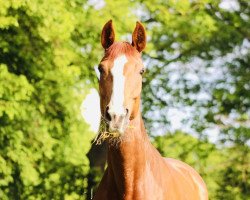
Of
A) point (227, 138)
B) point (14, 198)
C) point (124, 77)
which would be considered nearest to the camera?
point (124, 77)

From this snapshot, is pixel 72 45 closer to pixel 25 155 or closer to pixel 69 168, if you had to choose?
pixel 25 155

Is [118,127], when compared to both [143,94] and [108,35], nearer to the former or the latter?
[108,35]

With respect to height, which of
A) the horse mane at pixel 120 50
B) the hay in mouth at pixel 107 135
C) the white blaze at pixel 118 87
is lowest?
the hay in mouth at pixel 107 135

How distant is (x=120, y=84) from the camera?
5.24 m

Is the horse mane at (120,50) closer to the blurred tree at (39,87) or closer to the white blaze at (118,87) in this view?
the white blaze at (118,87)

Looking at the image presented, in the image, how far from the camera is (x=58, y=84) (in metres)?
13.9

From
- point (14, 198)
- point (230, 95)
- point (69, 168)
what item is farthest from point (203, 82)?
point (14, 198)

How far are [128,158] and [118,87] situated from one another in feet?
2.59

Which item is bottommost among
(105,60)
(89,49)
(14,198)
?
(14,198)

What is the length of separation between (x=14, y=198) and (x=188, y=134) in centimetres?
537

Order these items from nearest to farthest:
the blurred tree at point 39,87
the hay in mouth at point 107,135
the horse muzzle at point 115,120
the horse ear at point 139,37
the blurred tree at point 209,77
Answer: the horse muzzle at point 115,120 < the hay in mouth at point 107,135 < the horse ear at point 139,37 < the blurred tree at point 39,87 < the blurred tree at point 209,77

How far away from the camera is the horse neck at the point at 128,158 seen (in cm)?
555

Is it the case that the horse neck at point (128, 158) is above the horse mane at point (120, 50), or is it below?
below

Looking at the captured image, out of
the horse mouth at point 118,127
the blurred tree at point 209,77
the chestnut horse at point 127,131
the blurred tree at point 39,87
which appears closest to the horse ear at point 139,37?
the chestnut horse at point 127,131
